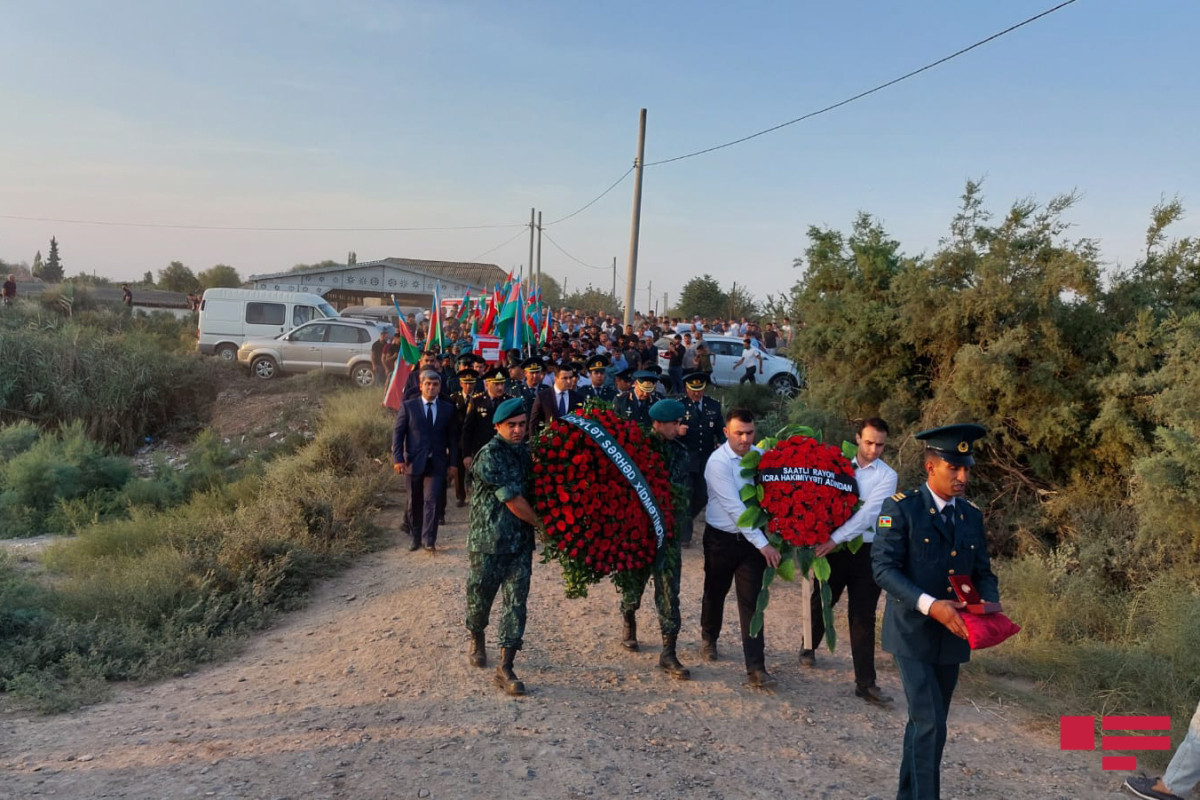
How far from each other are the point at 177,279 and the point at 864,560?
61168 millimetres

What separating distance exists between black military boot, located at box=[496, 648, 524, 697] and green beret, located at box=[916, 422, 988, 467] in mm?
2867

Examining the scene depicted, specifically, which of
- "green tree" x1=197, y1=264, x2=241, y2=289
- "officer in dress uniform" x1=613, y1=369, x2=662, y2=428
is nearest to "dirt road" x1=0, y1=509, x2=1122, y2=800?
"officer in dress uniform" x1=613, y1=369, x2=662, y2=428

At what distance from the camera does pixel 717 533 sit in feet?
17.9

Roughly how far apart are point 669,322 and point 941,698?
2591 cm

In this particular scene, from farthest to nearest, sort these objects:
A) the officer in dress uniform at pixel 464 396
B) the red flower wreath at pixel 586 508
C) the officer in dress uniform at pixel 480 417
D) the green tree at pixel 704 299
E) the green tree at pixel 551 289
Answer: the green tree at pixel 551 289
the green tree at pixel 704 299
the officer in dress uniform at pixel 464 396
the officer in dress uniform at pixel 480 417
the red flower wreath at pixel 586 508

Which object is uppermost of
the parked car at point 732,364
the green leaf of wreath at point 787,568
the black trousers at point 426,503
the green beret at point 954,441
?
the parked car at point 732,364

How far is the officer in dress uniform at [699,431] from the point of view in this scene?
7.72 m

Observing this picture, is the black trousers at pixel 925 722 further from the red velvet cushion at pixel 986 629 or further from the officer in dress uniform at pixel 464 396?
the officer in dress uniform at pixel 464 396

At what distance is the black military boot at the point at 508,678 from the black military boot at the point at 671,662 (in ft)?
3.34

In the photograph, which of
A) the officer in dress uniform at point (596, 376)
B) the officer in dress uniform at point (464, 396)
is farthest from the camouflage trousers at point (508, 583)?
the officer in dress uniform at point (596, 376)

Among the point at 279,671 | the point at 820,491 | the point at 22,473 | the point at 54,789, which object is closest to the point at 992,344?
the point at 820,491

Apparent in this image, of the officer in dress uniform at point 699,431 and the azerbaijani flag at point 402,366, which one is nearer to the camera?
the officer in dress uniform at point 699,431

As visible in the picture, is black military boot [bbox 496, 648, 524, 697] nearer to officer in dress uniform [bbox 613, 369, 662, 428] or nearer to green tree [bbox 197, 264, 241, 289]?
officer in dress uniform [bbox 613, 369, 662, 428]

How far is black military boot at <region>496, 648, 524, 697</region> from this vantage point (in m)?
5.04
